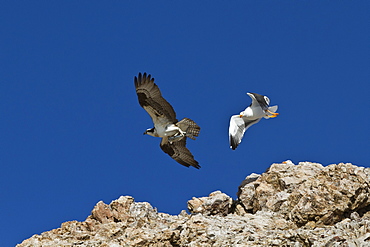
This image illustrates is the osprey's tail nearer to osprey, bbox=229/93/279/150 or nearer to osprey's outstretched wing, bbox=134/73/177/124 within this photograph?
osprey's outstretched wing, bbox=134/73/177/124

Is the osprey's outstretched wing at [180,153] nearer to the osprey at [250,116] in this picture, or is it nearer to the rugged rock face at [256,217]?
the rugged rock face at [256,217]

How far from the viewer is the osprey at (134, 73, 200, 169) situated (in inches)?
803

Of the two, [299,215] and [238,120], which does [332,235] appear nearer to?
[299,215]

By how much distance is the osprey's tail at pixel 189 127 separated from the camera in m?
21.9

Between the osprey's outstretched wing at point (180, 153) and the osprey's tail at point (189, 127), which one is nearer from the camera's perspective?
the osprey's tail at point (189, 127)

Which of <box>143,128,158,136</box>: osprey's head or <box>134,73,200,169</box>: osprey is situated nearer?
<box>134,73,200,169</box>: osprey

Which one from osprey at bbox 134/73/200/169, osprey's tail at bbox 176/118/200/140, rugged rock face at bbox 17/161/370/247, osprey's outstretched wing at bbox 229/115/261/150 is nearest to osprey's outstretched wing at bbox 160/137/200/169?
osprey at bbox 134/73/200/169

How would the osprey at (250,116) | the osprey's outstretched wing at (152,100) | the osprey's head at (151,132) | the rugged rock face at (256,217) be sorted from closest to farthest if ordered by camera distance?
1. the rugged rock face at (256,217)
2. the osprey's outstretched wing at (152,100)
3. the osprey's head at (151,132)
4. the osprey at (250,116)

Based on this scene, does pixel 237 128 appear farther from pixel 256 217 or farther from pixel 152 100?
pixel 152 100

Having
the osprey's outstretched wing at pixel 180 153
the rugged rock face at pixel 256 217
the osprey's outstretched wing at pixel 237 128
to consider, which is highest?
the osprey's outstretched wing at pixel 237 128

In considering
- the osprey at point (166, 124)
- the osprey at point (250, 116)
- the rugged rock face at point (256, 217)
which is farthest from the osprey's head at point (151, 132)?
the osprey at point (250, 116)

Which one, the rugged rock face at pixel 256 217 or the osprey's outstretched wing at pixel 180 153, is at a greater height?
the osprey's outstretched wing at pixel 180 153

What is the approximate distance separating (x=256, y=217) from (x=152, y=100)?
5172 mm

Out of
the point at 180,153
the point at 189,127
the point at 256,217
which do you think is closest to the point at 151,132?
the point at 189,127
